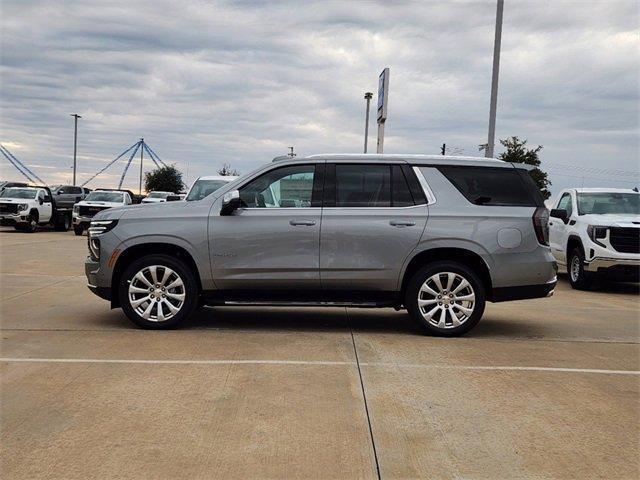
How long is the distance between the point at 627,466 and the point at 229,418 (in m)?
2.43

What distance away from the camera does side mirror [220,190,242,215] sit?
24.5 ft

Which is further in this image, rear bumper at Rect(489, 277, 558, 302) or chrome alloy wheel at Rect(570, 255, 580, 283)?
chrome alloy wheel at Rect(570, 255, 580, 283)

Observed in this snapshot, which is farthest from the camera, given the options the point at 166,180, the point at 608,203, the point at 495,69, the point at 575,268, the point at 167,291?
the point at 166,180

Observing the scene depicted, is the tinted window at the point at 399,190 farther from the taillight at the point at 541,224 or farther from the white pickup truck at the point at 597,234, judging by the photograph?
the white pickup truck at the point at 597,234

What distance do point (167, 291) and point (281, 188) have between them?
1632mm

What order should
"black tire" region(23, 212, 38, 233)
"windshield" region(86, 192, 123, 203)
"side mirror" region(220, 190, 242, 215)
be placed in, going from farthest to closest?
"windshield" region(86, 192, 123, 203)
"black tire" region(23, 212, 38, 233)
"side mirror" region(220, 190, 242, 215)

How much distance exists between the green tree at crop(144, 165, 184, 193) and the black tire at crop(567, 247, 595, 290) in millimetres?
76953

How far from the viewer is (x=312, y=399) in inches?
204

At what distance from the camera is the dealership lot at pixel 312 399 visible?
4.04m

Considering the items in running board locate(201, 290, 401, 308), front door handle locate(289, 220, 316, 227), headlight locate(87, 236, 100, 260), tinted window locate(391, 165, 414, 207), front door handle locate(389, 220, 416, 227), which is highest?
tinted window locate(391, 165, 414, 207)

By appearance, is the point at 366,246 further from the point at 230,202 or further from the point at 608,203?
the point at 608,203

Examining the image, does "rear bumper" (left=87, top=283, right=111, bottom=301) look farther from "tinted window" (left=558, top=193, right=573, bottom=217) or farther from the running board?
"tinted window" (left=558, top=193, right=573, bottom=217)

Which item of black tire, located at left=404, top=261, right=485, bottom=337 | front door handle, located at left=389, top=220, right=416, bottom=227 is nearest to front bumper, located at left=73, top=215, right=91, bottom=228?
front door handle, located at left=389, top=220, right=416, bottom=227

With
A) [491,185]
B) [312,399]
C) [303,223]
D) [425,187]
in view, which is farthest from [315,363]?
[491,185]
